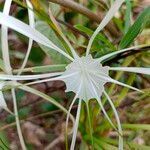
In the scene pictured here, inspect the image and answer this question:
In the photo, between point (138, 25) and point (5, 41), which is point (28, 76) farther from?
point (138, 25)

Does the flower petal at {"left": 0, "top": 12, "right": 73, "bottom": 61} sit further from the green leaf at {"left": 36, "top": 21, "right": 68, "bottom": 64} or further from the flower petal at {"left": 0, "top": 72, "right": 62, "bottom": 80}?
the green leaf at {"left": 36, "top": 21, "right": 68, "bottom": 64}

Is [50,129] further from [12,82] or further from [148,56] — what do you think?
[12,82]

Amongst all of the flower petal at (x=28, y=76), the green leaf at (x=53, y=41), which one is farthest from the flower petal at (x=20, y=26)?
the green leaf at (x=53, y=41)

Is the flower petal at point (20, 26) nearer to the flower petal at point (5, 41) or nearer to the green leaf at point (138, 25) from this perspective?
the flower petal at point (5, 41)

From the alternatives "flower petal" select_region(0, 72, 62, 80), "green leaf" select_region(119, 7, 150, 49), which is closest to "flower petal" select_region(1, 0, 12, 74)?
"flower petal" select_region(0, 72, 62, 80)

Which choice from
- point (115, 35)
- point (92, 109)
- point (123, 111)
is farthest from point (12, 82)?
point (123, 111)

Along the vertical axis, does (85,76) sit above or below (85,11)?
below

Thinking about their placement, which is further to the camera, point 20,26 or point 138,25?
point 138,25

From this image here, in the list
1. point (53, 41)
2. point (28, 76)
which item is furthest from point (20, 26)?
point (53, 41)
